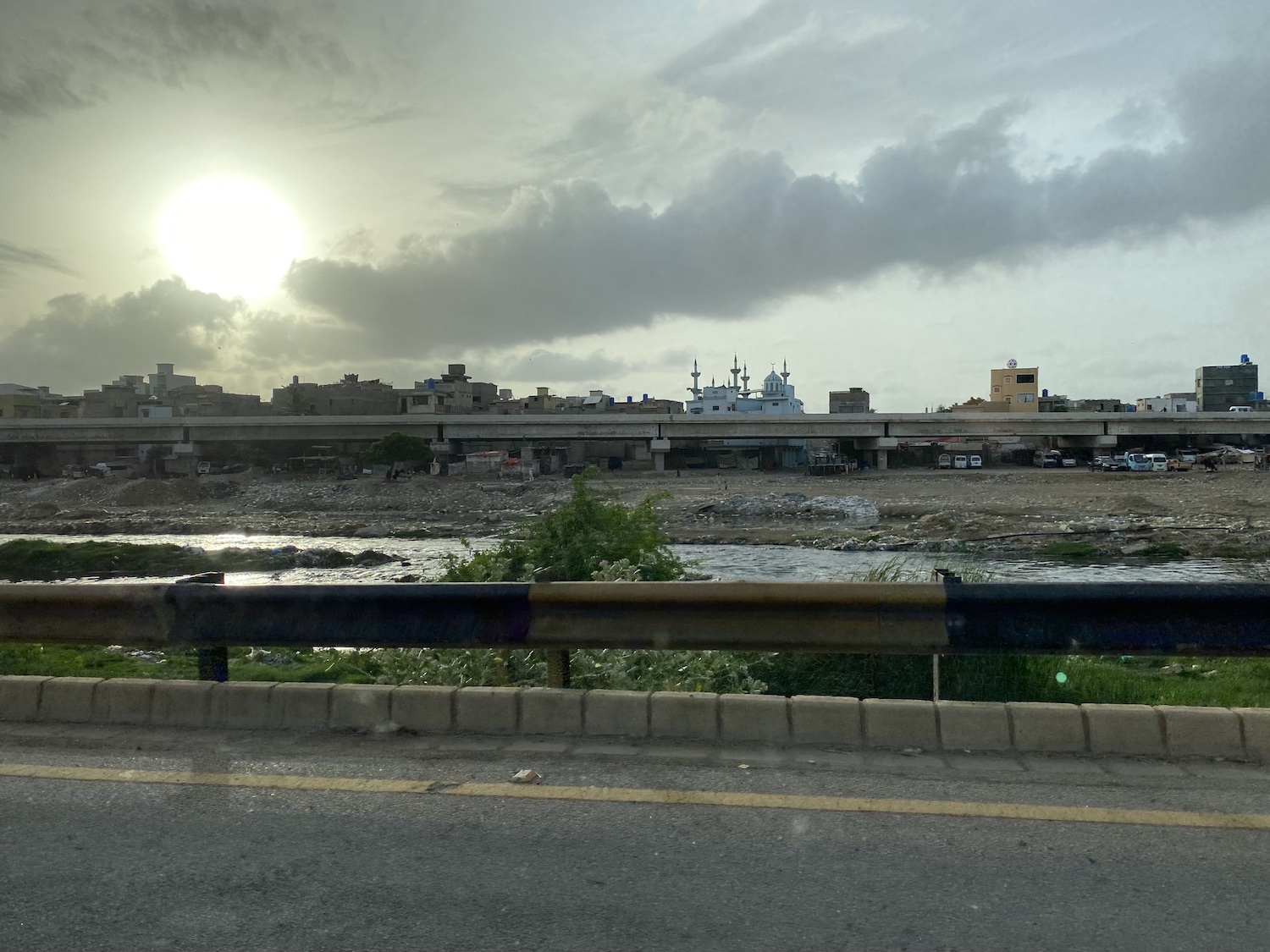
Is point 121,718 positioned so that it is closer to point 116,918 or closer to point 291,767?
point 291,767

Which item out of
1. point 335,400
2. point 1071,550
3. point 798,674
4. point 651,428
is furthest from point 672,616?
point 335,400

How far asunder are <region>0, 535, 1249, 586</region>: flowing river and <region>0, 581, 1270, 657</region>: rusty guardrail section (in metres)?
10.6

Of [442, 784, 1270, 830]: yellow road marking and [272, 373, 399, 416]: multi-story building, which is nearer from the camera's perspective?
[442, 784, 1270, 830]: yellow road marking

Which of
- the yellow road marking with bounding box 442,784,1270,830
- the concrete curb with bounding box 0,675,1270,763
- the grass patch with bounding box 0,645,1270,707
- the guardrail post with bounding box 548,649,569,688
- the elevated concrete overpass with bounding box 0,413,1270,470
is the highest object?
the elevated concrete overpass with bounding box 0,413,1270,470

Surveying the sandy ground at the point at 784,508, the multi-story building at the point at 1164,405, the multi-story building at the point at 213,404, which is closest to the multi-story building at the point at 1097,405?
the multi-story building at the point at 1164,405

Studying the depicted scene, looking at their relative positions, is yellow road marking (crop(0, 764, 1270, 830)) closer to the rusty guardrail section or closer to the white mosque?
the rusty guardrail section

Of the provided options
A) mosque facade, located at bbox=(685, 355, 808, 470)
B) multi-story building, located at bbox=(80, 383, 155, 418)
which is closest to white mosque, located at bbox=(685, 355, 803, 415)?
mosque facade, located at bbox=(685, 355, 808, 470)

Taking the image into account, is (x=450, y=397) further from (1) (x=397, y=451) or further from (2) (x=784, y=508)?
(2) (x=784, y=508)

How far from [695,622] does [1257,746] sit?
292cm

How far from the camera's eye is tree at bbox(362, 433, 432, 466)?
250 ft

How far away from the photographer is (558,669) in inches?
244

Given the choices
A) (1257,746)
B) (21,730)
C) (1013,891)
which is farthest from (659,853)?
(21,730)

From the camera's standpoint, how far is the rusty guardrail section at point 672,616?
5602 millimetres

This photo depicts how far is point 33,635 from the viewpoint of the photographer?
6.66 meters
